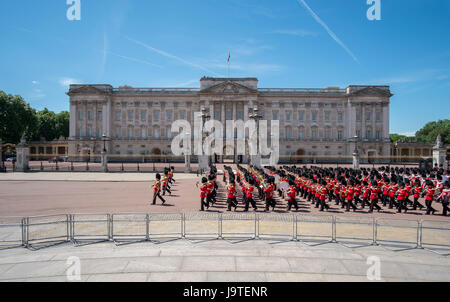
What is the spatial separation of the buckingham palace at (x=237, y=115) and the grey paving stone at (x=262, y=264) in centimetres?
5460

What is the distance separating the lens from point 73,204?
14.3 meters

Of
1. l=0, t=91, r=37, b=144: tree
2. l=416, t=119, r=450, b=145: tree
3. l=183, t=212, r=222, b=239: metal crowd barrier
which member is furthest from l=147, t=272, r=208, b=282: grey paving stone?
l=416, t=119, r=450, b=145: tree

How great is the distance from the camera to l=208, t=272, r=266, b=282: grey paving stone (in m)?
6.03

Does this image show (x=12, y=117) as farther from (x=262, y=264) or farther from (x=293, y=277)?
(x=293, y=277)

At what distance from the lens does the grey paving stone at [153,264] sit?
21.4 feet

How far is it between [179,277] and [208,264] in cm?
95

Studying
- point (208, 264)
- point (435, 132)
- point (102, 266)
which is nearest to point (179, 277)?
point (208, 264)

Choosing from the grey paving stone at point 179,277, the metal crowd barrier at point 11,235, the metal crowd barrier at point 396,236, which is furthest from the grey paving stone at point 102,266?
the metal crowd barrier at point 396,236

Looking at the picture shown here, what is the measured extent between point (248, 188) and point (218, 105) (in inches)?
1994

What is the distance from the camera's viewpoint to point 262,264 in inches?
271

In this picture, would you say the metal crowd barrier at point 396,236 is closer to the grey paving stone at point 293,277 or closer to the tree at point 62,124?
the grey paving stone at point 293,277

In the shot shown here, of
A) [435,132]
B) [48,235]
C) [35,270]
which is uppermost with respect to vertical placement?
[435,132]
